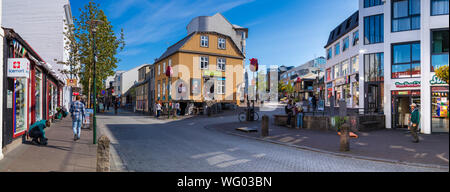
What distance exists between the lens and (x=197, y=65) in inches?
A: 1335

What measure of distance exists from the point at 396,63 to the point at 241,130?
9762mm

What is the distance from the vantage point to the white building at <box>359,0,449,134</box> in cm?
1521

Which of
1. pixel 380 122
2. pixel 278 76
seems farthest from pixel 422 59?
pixel 278 76

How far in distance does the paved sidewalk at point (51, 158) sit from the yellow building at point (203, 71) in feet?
73.1

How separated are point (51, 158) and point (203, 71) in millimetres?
26855

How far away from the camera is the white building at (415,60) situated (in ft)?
49.9

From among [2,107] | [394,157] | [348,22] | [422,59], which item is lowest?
[394,157]

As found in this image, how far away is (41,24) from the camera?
98.2 feet

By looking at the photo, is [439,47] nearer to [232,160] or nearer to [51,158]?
[232,160]

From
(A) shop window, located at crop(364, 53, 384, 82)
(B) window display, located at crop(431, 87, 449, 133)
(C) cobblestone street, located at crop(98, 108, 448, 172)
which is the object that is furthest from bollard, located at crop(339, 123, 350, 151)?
(A) shop window, located at crop(364, 53, 384, 82)

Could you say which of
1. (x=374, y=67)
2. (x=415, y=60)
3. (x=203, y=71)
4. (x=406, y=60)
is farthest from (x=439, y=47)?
(x=203, y=71)

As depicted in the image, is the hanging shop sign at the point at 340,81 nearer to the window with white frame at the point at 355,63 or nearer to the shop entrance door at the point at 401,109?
the window with white frame at the point at 355,63

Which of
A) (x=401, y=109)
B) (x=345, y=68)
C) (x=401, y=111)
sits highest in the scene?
(x=345, y=68)
